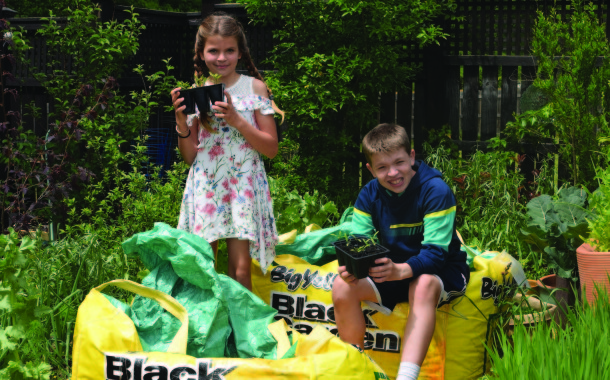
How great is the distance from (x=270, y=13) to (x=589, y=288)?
10.7 ft

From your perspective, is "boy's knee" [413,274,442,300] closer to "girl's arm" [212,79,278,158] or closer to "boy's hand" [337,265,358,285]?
"boy's hand" [337,265,358,285]

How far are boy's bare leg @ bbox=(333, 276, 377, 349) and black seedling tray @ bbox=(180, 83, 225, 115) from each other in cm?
95

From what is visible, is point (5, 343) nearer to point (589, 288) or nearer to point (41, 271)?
point (41, 271)

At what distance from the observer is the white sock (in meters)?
2.94

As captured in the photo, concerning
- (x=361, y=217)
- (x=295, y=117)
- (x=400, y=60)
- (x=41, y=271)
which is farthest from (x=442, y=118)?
(x=41, y=271)

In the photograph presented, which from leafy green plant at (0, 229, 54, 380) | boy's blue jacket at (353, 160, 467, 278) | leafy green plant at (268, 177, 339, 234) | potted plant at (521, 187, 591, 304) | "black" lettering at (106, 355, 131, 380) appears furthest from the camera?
leafy green plant at (268, 177, 339, 234)

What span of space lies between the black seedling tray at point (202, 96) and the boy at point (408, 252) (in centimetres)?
67

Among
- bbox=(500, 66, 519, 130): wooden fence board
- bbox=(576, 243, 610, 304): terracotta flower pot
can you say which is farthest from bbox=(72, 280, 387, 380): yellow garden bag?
bbox=(500, 66, 519, 130): wooden fence board

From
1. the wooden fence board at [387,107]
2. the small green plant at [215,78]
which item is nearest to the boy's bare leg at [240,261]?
the small green plant at [215,78]

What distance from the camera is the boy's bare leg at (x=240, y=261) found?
3.52 meters

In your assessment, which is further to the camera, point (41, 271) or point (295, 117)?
point (295, 117)

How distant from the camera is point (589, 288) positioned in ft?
10.6

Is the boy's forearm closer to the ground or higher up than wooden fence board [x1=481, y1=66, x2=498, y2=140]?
closer to the ground

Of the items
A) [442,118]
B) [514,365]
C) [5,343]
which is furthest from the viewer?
[442,118]
